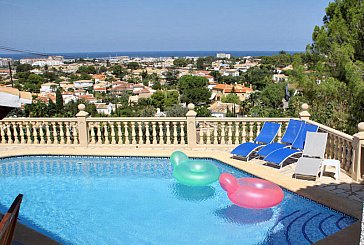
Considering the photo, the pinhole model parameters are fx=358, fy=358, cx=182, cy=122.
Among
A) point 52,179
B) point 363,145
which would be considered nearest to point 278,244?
point 363,145

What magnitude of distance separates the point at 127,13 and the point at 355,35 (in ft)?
279

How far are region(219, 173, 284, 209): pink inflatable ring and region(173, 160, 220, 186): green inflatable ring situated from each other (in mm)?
759

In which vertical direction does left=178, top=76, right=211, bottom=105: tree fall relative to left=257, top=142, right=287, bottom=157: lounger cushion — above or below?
below

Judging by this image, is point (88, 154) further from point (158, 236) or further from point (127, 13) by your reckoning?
point (127, 13)

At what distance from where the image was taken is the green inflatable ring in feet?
23.3

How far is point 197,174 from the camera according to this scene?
280 inches

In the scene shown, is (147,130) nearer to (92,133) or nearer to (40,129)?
(92,133)

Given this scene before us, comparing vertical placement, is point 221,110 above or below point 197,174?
below

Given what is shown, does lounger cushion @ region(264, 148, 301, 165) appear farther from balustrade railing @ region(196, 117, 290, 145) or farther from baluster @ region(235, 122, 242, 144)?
baluster @ region(235, 122, 242, 144)

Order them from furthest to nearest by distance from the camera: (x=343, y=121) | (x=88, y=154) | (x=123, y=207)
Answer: (x=343, y=121)
(x=88, y=154)
(x=123, y=207)

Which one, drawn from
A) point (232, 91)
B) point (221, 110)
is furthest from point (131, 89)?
point (221, 110)

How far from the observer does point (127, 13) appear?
90.4 m

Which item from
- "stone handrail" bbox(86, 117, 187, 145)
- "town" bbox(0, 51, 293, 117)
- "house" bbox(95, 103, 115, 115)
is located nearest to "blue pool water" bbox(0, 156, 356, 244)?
"stone handrail" bbox(86, 117, 187, 145)

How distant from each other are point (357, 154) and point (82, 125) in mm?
7178
